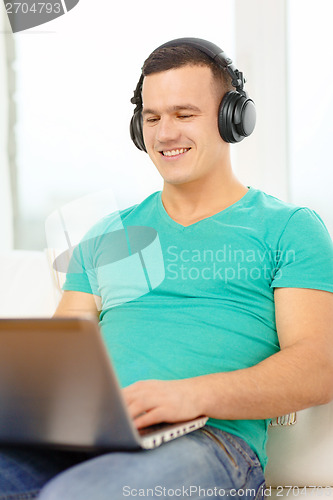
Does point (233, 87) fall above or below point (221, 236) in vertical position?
above

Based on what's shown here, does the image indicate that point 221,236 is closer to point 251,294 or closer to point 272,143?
point 251,294

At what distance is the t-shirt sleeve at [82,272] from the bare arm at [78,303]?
0.01 meters

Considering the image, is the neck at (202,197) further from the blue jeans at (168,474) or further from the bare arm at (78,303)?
the blue jeans at (168,474)

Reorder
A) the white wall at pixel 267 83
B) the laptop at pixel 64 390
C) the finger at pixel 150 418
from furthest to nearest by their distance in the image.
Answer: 1. the white wall at pixel 267 83
2. the finger at pixel 150 418
3. the laptop at pixel 64 390

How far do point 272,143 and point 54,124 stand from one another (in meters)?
1.06

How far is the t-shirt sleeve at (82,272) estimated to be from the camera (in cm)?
150

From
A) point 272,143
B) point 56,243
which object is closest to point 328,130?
point 272,143

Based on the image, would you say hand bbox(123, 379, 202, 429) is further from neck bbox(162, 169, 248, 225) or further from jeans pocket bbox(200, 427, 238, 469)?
neck bbox(162, 169, 248, 225)

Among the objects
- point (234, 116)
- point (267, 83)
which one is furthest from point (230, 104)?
point (267, 83)

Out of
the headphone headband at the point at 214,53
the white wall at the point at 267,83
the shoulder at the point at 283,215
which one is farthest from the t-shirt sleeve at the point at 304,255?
the white wall at the point at 267,83

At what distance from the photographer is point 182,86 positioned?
1.43 m

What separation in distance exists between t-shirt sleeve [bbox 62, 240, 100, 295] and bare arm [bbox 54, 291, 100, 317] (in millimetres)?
12

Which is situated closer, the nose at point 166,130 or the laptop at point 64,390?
the laptop at point 64,390

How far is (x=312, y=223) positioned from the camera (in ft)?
4.34
